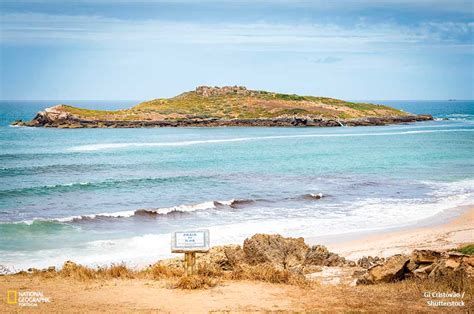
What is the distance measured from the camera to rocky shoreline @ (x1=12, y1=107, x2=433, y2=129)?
91.1 meters

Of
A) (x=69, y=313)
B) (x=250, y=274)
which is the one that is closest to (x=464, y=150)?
(x=250, y=274)

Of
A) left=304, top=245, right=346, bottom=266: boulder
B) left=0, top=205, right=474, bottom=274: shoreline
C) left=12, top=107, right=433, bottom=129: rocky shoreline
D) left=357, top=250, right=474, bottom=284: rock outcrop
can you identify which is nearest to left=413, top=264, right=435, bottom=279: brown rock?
left=357, top=250, right=474, bottom=284: rock outcrop

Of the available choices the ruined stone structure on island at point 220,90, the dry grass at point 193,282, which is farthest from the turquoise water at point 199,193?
the ruined stone structure on island at point 220,90

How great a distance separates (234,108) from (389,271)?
97.7 m

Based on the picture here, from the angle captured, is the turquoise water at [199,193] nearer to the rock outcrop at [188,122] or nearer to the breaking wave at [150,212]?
the breaking wave at [150,212]

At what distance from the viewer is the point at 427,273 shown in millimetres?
12586

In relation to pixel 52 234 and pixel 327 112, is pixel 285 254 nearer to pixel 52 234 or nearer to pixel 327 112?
pixel 52 234

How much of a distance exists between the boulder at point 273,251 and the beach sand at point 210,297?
7.20ft

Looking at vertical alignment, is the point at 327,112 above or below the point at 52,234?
above

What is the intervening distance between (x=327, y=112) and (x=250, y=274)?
9883 centimetres

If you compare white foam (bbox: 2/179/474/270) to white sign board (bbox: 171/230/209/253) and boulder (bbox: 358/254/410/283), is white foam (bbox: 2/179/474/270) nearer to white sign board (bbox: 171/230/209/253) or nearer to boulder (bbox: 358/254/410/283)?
white sign board (bbox: 171/230/209/253)

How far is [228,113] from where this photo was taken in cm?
10531

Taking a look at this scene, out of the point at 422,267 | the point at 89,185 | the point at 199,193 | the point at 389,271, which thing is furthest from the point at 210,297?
the point at 89,185

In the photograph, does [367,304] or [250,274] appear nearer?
[367,304]
